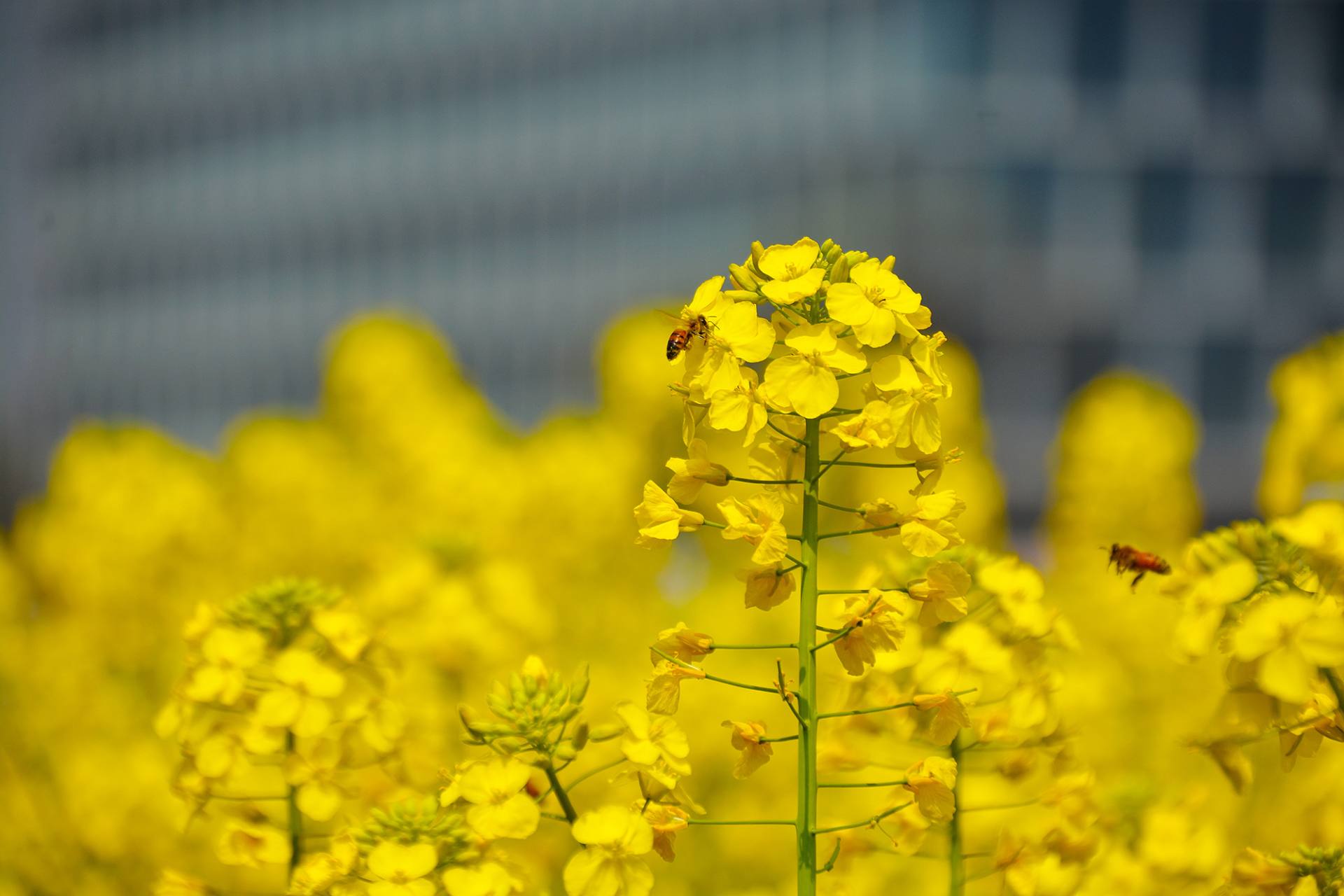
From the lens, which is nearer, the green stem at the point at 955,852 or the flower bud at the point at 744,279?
the flower bud at the point at 744,279

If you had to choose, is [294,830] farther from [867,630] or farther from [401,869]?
[867,630]

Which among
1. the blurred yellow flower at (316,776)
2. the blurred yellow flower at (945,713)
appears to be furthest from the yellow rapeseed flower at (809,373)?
the blurred yellow flower at (316,776)

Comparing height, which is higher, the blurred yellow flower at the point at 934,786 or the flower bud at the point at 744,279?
the flower bud at the point at 744,279

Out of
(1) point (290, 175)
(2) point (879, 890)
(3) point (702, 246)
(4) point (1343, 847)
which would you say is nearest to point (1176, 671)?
(2) point (879, 890)

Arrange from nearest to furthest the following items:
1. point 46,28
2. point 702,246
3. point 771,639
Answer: point 771,639, point 702,246, point 46,28

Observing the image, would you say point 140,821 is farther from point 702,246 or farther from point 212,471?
point 702,246

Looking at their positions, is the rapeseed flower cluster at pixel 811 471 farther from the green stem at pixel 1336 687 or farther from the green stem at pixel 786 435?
the green stem at pixel 1336 687
